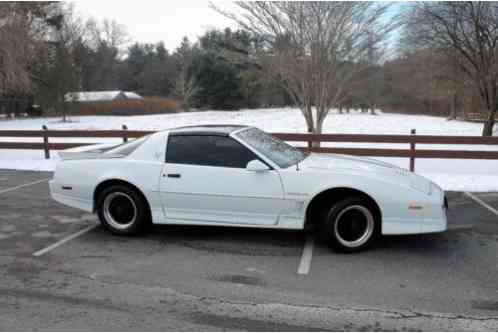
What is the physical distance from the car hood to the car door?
57 centimetres

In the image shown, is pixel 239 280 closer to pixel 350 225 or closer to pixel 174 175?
pixel 350 225

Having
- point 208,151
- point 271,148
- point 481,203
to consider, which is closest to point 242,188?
point 208,151

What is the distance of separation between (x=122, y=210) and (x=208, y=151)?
1.35 meters

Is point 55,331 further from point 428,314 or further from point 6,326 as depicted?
point 428,314

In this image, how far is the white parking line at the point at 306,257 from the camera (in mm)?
4324

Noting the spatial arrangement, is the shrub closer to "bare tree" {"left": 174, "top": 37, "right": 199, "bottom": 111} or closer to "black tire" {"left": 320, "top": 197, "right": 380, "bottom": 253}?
"bare tree" {"left": 174, "top": 37, "right": 199, "bottom": 111}

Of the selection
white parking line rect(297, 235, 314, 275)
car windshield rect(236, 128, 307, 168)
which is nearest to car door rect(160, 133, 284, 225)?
car windshield rect(236, 128, 307, 168)

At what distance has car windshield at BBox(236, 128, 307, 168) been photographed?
16.8 feet

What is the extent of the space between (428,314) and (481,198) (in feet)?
15.7

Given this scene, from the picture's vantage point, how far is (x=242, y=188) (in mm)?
4902

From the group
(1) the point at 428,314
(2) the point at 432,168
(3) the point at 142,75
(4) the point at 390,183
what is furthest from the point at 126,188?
(3) the point at 142,75

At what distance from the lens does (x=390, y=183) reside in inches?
182

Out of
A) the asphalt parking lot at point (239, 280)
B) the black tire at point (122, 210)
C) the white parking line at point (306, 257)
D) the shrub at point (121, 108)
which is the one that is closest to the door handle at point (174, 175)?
the black tire at point (122, 210)

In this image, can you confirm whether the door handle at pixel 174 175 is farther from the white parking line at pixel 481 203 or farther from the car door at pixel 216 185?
the white parking line at pixel 481 203
